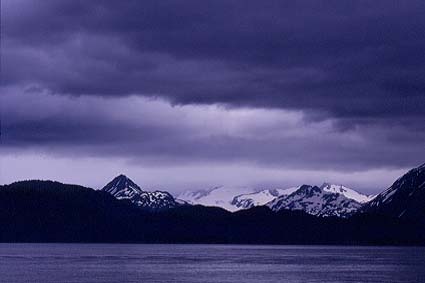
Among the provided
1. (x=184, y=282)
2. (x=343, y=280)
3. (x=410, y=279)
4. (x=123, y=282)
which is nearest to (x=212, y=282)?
(x=184, y=282)

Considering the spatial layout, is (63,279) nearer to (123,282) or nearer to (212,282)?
(123,282)

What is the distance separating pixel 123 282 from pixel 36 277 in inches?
900

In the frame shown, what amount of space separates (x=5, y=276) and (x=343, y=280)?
7864cm

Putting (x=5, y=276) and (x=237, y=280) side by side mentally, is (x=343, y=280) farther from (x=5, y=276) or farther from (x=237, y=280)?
(x=5, y=276)

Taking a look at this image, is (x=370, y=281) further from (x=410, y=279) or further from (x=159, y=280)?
(x=159, y=280)

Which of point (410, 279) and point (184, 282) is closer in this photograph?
point (184, 282)

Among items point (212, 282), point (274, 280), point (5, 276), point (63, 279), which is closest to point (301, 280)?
point (274, 280)

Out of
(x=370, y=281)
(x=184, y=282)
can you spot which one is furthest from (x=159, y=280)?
(x=370, y=281)

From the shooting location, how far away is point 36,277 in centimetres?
19250

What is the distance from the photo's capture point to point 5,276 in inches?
7721

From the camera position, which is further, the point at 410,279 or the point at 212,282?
the point at 410,279

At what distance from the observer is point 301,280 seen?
644ft

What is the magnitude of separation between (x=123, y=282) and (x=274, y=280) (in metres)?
35.3

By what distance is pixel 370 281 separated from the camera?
624 feet
